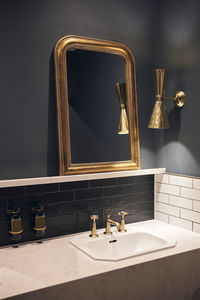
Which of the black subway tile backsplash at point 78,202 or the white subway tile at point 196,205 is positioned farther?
the white subway tile at point 196,205

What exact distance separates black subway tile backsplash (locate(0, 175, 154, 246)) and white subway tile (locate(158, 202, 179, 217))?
0.08 m

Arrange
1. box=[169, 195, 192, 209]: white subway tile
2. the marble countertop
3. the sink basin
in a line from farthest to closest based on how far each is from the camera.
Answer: box=[169, 195, 192, 209]: white subway tile
the sink basin
the marble countertop

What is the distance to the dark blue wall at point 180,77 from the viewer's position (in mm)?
2018

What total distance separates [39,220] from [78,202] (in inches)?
11.9

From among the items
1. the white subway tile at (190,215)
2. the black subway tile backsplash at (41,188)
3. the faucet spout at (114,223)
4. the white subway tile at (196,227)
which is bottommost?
the white subway tile at (196,227)

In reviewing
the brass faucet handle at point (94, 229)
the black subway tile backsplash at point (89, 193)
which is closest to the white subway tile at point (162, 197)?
the black subway tile backsplash at point (89, 193)

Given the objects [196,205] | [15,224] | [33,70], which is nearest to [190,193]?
[196,205]

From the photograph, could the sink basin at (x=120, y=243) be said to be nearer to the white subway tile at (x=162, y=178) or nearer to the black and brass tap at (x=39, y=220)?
the black and brass tap at (x=39, y=220)

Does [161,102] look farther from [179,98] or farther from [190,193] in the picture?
[190,193]

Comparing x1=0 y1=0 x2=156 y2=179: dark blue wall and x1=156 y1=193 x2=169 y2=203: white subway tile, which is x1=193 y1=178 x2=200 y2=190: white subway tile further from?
x1=0 y1=0 x2=156 y2=179: dark blue wall

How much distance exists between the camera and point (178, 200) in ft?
7.00

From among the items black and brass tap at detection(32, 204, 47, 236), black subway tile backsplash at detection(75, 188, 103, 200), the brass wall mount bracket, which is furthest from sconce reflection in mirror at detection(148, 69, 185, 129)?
black and brass tap at detection(32, 204, 47, 236)

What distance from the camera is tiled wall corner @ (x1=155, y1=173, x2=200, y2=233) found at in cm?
201

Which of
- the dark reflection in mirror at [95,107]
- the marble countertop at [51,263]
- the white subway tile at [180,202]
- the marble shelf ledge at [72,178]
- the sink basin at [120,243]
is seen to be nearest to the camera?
the marble countertop at [51,263]
